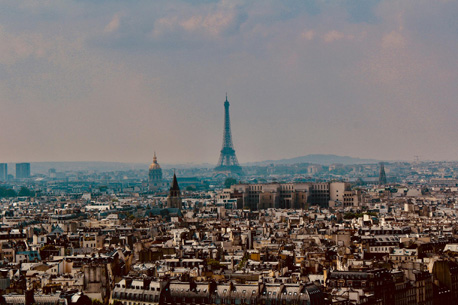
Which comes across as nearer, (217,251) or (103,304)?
(103,304)

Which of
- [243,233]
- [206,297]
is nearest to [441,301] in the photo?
[206,297]

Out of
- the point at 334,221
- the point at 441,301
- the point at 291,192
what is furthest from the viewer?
the point at 291,192

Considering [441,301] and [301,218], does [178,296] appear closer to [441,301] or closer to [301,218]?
[441,301]

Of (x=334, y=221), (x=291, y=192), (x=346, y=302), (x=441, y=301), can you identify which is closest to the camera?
(x=346, y=302)

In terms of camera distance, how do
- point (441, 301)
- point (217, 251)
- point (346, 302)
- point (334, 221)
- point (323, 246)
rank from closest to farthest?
point (346, 302) → point (441, 301) → point (217, 251) → point (323, 246) → point (334, 221)

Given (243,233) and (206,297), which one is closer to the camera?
(206,297)

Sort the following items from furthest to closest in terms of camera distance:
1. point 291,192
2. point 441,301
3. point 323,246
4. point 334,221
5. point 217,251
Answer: point 291,192, point 334,221, point 323,246, point 217,251, point 441,301

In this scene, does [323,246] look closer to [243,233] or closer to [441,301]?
[243,233]

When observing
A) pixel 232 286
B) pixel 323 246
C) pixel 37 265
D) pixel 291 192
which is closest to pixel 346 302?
pixel 232 286

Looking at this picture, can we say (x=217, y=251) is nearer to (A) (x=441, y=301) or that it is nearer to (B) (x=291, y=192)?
(A) (x=441, y=301)
